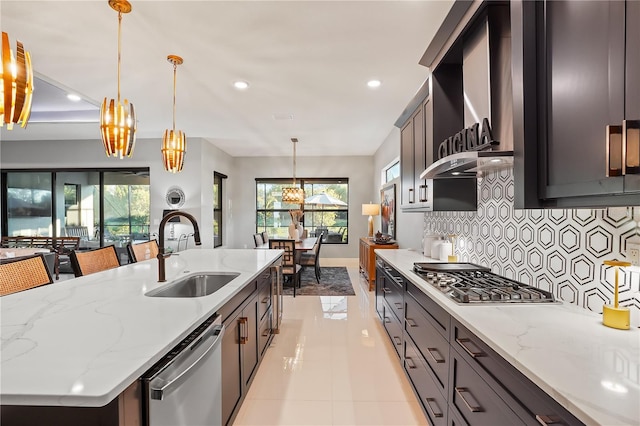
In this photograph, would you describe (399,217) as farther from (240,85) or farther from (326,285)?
(240,85)

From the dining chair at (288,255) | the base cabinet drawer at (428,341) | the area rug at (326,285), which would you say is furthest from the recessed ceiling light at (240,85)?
the area rug at (326,285)

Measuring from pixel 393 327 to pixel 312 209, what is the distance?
565 centimetres

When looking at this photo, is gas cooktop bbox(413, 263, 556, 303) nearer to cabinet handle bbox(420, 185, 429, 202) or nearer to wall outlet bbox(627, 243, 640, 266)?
wall outlet bbox(627, 243, 640, 266)

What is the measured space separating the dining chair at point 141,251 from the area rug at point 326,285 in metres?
2.30

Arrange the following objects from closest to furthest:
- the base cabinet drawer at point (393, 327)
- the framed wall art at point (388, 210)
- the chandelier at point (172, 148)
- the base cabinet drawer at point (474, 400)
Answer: the base cabinet drawer at point (474, 400) → the base cabinet drawer at point (393, 327) → the chandelier at point (172, 148) → the framed wall art at point (388, 210)

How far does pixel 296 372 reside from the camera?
2557mm

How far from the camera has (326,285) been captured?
562 cm

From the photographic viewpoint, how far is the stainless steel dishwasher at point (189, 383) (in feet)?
3.08

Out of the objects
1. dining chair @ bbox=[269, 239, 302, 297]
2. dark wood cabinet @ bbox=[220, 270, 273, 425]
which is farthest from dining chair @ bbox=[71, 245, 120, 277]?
dining chair @ bbox=[269, 239, 302, 297]

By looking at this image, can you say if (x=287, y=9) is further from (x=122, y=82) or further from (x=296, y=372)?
(x=296, y=372)

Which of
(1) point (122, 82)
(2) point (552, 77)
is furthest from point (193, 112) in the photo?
(2) point (552, 77)

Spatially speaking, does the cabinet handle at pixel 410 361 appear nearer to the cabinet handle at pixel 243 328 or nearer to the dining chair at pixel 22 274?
the cabinet handle at pixel 243 328

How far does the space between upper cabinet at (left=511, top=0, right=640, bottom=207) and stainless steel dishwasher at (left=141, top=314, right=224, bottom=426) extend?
1468 millimetres

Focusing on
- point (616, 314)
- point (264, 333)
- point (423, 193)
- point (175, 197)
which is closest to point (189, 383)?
point (264, 333)
